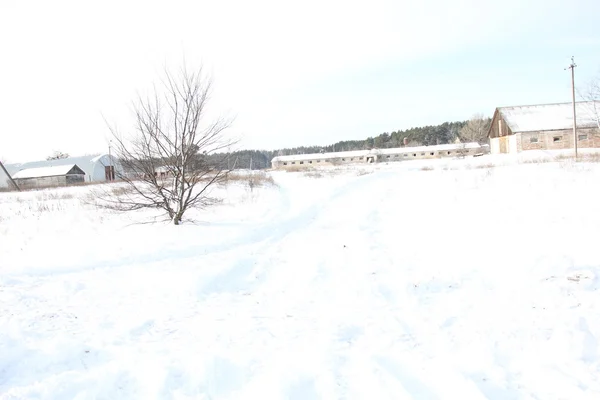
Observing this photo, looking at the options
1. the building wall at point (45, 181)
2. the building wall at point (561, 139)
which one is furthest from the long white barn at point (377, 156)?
the building wall at point (561, 139)

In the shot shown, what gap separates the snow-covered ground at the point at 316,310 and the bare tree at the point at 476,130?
74719 mm

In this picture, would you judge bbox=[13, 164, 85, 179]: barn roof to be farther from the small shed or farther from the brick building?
the brick building

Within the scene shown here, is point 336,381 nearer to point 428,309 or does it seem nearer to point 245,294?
point 428,309

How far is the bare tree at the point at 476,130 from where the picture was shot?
76062 millimetres

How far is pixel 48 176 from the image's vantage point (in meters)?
49.5

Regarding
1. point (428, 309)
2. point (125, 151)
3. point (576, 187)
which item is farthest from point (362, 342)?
point (576, 187)

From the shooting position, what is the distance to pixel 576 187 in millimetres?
10219

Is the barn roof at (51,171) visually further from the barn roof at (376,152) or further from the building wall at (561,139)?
the building wall at (561,139)

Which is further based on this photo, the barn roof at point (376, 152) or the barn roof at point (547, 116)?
the barn roof at point (376, 152)

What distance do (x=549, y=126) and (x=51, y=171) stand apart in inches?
2434

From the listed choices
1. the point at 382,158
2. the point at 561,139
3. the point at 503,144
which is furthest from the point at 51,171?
the point at 382,158

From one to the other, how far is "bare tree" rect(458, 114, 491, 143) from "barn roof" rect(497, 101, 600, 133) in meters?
39.5

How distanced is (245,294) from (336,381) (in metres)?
2.65

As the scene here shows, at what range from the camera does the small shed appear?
48.7m
